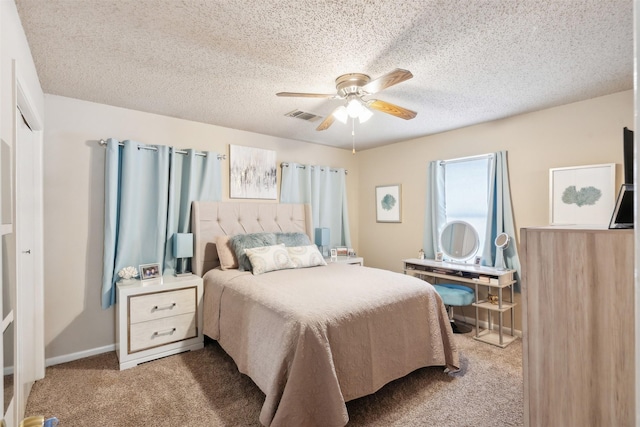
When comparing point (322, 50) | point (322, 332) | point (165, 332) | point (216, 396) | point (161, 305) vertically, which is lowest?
point (216, 396)

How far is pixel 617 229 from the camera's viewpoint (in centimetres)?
95

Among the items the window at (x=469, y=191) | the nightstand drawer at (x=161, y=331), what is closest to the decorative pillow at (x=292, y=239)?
the nightstand drawer at (x=161, y=331)

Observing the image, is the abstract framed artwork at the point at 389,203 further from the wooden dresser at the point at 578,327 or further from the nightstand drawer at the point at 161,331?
the wooden dresser at the point at 578,327

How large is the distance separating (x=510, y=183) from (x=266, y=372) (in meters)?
3.14

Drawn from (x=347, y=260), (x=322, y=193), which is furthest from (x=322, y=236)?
(x=322, y=193)

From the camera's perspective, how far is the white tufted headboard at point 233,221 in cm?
336

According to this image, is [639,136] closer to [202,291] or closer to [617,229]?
[617,229]

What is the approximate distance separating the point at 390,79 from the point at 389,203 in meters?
2.82

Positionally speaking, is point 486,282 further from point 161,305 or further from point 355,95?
point 161,305

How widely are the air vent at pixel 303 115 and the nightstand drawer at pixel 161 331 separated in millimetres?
2295

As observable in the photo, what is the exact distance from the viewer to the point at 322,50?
197 cm

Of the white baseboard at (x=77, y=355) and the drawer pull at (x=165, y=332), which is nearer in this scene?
the white baseboard at (x=77, y=355)

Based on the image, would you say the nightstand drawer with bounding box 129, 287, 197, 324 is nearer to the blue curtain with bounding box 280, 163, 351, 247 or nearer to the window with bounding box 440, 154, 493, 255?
the blue curtain with bounding box 280, 163, 351, 247

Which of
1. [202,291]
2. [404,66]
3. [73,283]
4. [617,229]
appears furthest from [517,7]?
[73,283]
